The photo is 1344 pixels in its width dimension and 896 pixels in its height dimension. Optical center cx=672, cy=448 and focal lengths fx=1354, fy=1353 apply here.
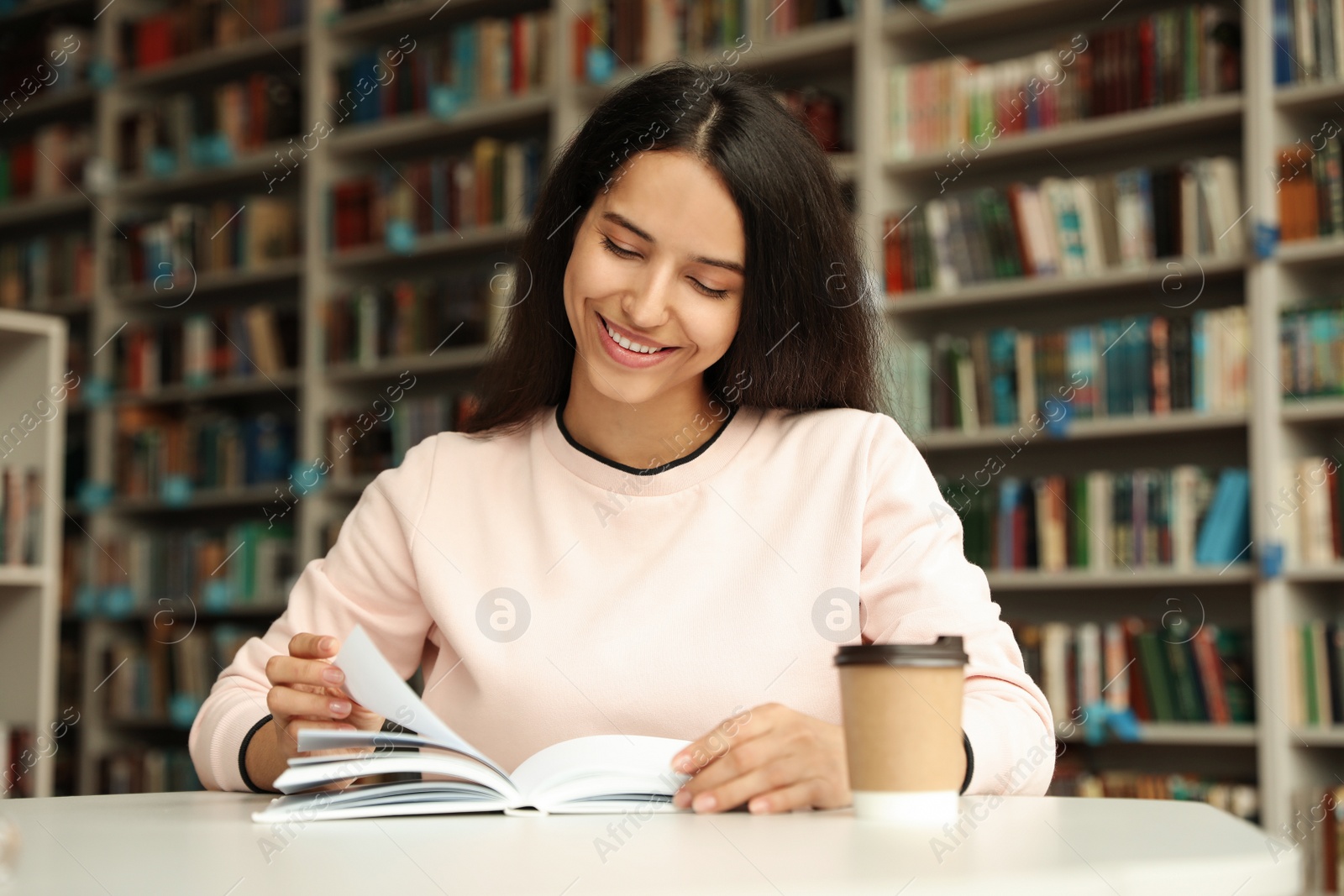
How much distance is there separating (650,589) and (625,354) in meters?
0.24

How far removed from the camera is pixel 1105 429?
3002mm

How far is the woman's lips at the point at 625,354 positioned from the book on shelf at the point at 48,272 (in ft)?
12.2

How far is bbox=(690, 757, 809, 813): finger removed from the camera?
896 mm

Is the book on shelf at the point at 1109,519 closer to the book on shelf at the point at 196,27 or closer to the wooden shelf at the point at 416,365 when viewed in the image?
the wooden shelf at the point at 416,365

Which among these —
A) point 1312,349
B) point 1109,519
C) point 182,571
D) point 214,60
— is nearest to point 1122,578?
point 1109,519

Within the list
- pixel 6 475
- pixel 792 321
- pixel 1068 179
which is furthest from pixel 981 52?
pixel 6 475

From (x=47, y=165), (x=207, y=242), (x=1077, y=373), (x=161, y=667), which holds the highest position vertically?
(x=47, y=165)

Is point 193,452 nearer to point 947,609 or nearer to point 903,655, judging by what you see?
point 947,609

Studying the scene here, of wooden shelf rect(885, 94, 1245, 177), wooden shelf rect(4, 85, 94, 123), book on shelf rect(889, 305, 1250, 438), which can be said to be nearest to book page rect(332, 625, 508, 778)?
book on shelf rect(889, 305, 1250, 438)

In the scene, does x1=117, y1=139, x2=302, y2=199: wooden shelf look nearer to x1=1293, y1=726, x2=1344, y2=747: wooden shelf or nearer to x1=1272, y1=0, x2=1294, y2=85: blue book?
x1=1272, y1=0, x2=1294, y2=85: blue book

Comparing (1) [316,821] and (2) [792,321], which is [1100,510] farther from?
(1) [316,821]

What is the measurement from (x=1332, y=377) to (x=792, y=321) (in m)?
1.82

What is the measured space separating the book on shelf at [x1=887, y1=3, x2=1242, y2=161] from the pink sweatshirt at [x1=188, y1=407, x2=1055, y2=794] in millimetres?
1983

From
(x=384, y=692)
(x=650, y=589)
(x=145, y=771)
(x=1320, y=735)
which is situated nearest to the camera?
(x=384, y=692)
